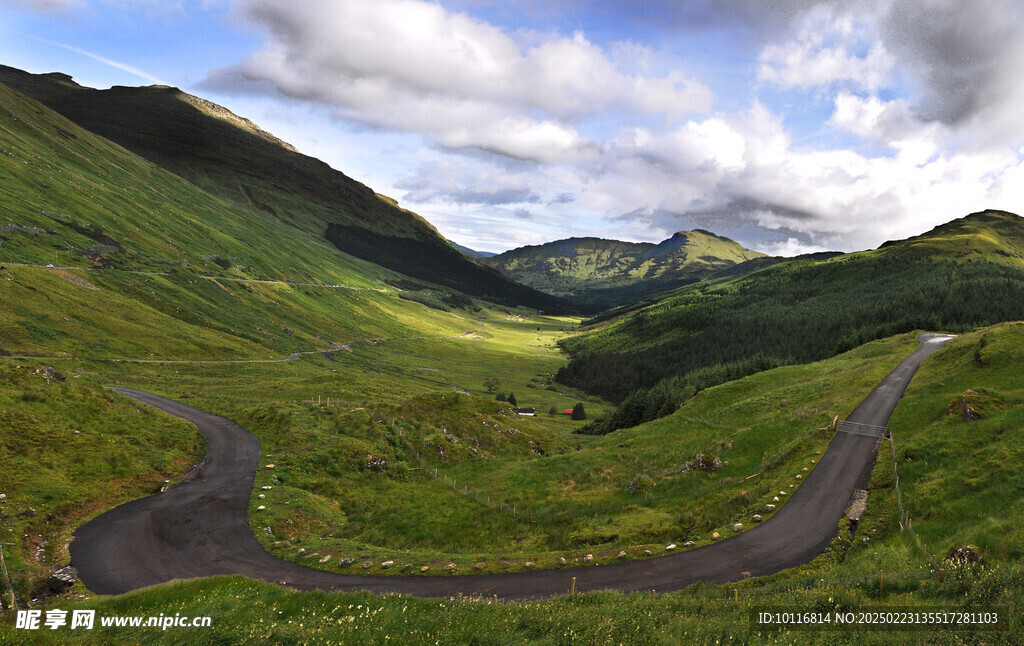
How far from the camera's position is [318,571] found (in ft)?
70.0

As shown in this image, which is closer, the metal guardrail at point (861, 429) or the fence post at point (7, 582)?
the fence post at point (7, 582)

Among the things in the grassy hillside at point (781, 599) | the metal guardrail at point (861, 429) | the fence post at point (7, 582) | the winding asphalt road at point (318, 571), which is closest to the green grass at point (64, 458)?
the fence post at point (7, 582)

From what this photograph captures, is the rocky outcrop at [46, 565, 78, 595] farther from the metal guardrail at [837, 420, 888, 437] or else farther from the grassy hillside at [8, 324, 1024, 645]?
the metal guardrail at [837, 420, 888, 437]

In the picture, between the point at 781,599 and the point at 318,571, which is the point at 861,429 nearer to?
the point at 781,599

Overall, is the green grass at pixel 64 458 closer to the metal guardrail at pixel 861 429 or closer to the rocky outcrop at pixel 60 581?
the rocky outcrop at pixel 60 581

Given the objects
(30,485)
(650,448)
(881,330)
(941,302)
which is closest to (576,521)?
(650,448)

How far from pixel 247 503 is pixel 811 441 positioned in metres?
46.2

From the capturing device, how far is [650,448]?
4919 cm

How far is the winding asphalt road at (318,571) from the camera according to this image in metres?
20.0

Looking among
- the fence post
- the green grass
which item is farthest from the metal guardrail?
the green grass

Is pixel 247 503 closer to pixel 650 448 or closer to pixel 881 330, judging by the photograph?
pixel 650 448

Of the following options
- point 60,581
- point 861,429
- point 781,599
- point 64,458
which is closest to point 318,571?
point 60,581

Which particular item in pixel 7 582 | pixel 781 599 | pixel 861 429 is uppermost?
pixel 861 429

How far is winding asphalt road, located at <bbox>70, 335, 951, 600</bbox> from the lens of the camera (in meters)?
20.0
